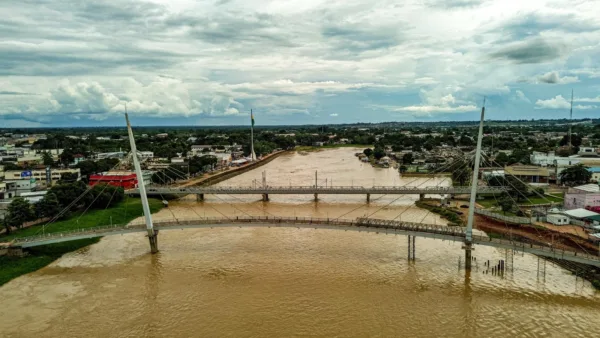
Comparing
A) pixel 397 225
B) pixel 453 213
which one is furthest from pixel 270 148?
pixel 397 225

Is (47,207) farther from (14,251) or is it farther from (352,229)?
(352,229)

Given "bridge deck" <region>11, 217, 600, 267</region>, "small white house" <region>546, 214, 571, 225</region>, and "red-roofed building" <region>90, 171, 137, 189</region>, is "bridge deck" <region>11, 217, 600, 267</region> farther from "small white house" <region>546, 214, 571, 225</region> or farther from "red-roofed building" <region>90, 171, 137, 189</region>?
"red-roofed building" <region>90, 171, 137, 189</region>

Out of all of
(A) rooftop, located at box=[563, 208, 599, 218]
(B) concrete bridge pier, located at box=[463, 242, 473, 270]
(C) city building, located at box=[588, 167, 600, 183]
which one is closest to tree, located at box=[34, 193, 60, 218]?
(B) concrete bridge pier, located at box=[463, 242, 473, 270]

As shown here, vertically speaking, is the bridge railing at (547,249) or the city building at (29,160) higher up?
the city building at (29,160)

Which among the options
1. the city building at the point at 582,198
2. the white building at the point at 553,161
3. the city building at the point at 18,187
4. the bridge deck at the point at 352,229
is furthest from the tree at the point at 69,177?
the white building at the point at 553,161

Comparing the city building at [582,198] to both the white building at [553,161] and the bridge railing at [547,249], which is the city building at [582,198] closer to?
the bridge railing at [547,249]

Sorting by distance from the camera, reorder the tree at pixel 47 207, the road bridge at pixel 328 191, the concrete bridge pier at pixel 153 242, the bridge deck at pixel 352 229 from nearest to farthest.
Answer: the bridge deck at pixel 352 229 < the concrete bridge pier at pixel 153 242 < the tree at pixel 47 207 < the road bridge at pixel 328 191
